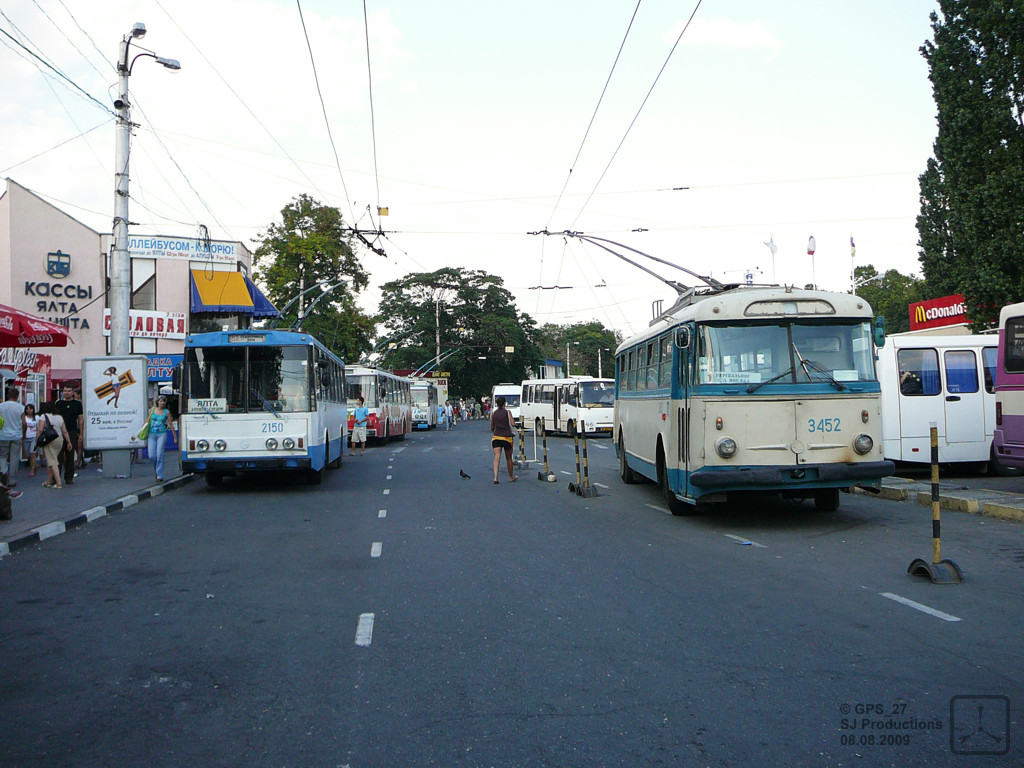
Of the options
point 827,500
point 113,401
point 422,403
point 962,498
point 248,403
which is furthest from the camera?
point 422,403

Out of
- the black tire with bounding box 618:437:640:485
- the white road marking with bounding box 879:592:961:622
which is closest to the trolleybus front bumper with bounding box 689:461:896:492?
the white road marking with bounding box 879:592:961:622

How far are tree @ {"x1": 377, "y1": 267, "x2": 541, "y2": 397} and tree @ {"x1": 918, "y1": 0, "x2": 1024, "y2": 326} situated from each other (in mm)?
48972

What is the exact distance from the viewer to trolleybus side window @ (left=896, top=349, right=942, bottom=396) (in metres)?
16.9

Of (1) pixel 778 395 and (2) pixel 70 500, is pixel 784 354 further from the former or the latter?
(2) pixel 70 500

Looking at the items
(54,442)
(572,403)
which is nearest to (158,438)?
(54,442)

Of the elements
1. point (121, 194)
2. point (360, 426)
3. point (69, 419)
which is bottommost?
point (360, 426)

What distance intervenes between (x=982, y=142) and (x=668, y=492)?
15.8 metres

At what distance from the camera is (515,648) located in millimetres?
5855

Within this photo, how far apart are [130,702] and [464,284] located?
7021cm

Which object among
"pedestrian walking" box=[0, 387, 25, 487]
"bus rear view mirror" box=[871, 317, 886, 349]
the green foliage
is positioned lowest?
"pedestrian walking" box=[0, 387, 25, 487]

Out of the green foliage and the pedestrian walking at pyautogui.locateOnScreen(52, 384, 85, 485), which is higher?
the green foliage

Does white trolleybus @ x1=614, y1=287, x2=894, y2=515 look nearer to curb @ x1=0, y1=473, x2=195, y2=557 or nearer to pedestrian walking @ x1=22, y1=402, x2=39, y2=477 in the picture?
curb @ x1=0, y1=473, x2=195, y2=557

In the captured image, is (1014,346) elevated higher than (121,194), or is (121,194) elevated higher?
(121,194)

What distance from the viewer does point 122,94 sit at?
18078 mm
